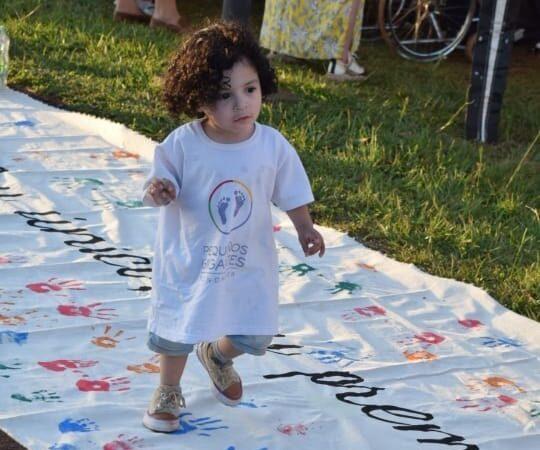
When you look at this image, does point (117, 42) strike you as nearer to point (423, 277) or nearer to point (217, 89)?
point (423, 277)

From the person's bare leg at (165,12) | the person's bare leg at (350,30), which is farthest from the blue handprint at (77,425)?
the person's bare leg at (165,12)

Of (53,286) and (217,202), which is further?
(53,286)

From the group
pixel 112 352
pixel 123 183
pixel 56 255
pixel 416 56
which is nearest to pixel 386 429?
pixel 112 352

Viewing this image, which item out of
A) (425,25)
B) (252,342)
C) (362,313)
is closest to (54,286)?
(362,313)

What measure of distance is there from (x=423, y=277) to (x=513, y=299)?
1.03 feet

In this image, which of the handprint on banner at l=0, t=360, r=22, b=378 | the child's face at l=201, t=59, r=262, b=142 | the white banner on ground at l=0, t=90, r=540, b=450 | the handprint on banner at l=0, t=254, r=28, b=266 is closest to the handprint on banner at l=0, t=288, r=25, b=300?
the white banner on ground at l=0, t=90, r=540, b=450

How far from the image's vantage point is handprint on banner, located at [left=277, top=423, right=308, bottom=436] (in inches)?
117

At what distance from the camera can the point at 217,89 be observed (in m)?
2.71

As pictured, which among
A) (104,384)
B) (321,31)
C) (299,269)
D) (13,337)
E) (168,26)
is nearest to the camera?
(104,384)

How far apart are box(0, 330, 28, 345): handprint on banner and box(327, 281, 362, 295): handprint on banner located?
1085 mm

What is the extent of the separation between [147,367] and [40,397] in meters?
0.35

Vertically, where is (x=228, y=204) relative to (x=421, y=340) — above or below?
above

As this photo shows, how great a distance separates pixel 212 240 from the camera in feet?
8.94

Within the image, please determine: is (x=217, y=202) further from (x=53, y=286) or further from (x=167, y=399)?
(x=53, y=286)
